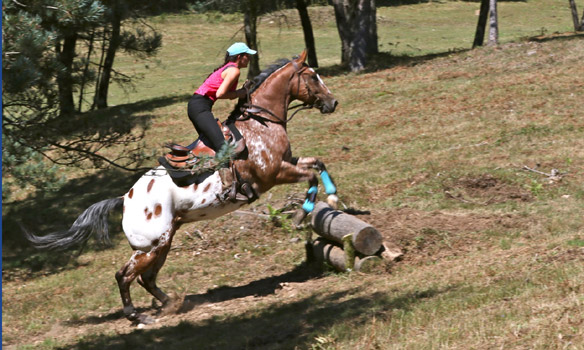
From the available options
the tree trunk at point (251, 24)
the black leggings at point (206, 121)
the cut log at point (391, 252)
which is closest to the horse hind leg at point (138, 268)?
the black leggings at point (206, 121)

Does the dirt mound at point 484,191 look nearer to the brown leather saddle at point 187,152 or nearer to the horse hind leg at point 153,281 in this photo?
the brown leather saddle at point 187,152

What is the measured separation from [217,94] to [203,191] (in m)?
1.38

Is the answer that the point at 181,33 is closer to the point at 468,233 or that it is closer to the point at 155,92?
the point at 155,92

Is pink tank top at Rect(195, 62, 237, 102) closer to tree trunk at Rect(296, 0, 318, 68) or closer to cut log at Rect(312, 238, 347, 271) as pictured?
cut log at Rect(312, 238, 347, 271)

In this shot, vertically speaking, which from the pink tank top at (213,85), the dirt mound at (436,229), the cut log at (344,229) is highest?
the pink tank top at (213,85)

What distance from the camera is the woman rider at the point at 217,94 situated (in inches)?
422

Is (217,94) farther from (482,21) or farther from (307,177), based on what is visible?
(482,21)

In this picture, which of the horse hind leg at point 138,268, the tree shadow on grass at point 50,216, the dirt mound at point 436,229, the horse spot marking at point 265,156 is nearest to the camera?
the horse hind leg at point 138,268

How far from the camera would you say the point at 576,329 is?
7367mm

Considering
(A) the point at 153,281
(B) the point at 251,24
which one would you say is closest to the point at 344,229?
(A) the point at 153,281

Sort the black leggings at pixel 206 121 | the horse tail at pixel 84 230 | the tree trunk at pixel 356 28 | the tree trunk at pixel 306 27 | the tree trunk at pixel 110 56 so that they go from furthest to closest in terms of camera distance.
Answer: the tree trunk at pixel 306 27, the tree trunk at pixel 356 28, the tree trunk at pixel 110 56, the horse tail at pixel 84 230, the black leggings at pixel 206 121

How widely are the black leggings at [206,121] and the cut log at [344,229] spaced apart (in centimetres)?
237

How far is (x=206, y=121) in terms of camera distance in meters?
10.7

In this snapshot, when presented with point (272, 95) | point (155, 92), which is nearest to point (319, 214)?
point (272, 95)
